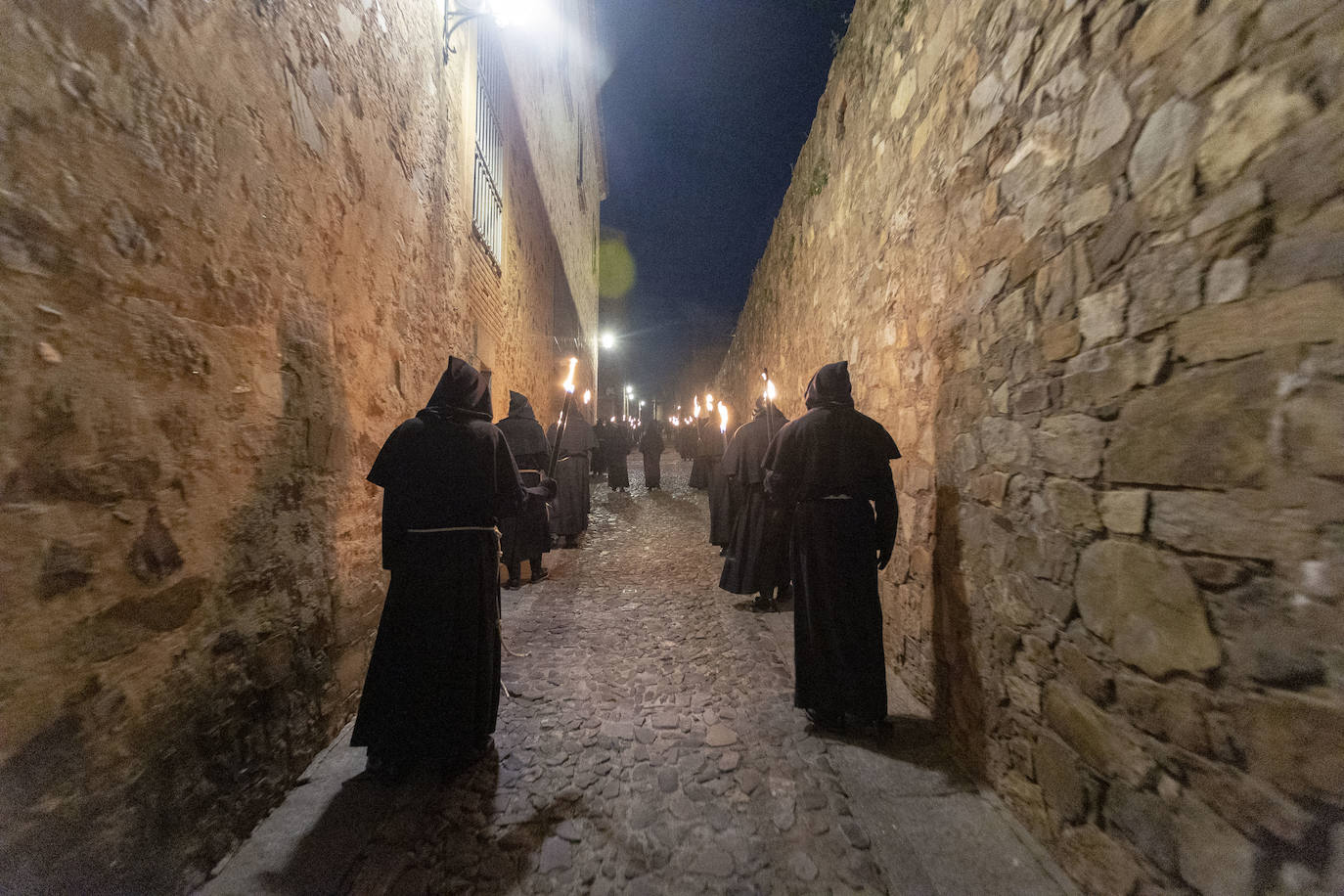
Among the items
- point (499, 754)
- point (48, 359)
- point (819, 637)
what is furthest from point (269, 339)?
point (819, 637)

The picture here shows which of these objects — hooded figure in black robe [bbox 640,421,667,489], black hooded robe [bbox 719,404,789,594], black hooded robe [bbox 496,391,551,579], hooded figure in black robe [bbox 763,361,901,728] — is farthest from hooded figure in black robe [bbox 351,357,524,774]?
hooded figure in black robe [bbox 640,421,667,489]

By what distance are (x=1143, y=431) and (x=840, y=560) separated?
144 centimetres

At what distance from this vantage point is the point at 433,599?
7.41 ft

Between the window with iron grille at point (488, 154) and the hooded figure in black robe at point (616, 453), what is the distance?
18.6 ft

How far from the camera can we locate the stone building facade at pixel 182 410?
48.0 inches

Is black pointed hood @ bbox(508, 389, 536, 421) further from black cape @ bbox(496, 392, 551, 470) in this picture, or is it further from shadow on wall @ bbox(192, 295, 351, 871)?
shadow on wall @ bbox(192, 295, 351, 871)

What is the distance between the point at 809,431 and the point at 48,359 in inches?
112

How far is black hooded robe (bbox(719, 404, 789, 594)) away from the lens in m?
4.32

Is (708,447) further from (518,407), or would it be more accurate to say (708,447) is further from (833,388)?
(833,388)

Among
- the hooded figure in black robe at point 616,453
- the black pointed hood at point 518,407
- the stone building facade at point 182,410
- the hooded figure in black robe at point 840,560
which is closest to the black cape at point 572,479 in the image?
the black pointed hood at point 518,407

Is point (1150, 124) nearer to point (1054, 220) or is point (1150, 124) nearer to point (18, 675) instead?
point (1054, 220)

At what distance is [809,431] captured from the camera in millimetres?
2756

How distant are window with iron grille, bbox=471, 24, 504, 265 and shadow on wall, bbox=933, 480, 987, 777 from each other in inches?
193

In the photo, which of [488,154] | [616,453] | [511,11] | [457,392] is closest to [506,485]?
[457,392]
